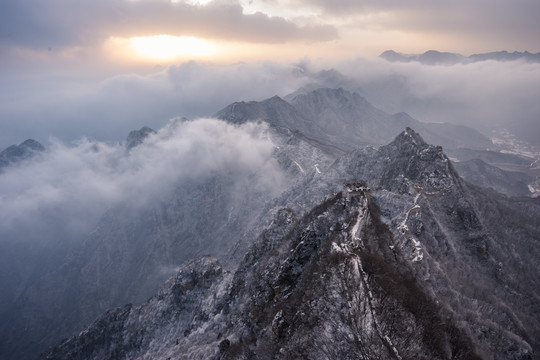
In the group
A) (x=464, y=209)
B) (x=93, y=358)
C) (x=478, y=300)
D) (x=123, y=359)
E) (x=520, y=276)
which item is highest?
(x=464, y=209)

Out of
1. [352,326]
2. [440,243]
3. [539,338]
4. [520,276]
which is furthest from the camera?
[520,276]

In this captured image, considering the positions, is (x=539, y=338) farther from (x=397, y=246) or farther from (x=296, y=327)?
(x=296, y=327)

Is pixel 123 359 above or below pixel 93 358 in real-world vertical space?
above

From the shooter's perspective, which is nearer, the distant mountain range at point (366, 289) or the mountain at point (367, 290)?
the mountain at point (367, 290)

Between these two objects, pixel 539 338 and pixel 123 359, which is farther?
pixel 123 359

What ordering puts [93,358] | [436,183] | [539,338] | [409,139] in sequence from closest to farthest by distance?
[539,338]
[436,183]
[93,358]
[409,139]

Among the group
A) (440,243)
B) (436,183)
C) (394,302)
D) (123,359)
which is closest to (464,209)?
(436,183)

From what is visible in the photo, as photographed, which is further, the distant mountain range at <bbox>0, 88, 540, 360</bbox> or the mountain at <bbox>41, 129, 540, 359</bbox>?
the distant mountain range at <bbox>0, 88, 540, 360</bbox>
